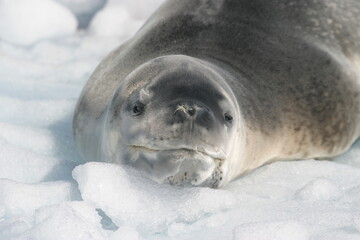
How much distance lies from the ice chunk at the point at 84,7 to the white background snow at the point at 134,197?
2.04 metres

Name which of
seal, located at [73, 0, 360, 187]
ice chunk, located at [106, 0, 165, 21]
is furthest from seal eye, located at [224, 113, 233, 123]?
ice chunk, located at [106, 0, 165, 21]

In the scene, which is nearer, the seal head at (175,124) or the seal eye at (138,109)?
the seal head at (175,124)

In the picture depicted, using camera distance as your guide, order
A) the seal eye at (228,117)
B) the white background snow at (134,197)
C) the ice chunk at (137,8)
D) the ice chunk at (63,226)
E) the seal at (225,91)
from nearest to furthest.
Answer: the ice chunk at (63,226), the white background snow at (134,197), the seal at (225,91), the seal eye at (228,117), the ice chunk at (137,8)

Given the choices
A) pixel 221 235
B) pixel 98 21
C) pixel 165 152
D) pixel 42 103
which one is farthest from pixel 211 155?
pixel 98 21

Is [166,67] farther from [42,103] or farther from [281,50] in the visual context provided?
[42,103]

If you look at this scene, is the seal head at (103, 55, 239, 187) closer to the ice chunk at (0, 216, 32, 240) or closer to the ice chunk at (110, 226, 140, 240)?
the ice chunk at (110, 226, 140, 240)

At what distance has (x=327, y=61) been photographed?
126 inches

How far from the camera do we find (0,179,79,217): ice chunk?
216cm

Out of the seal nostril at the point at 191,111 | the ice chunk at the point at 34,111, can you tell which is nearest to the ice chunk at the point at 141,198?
the seal nostril at the point at 191,111

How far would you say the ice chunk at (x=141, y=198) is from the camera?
2.09 meters

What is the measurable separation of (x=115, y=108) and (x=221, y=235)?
2.34 feet

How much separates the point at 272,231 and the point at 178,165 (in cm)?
41

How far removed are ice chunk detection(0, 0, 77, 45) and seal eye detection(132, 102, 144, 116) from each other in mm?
3274

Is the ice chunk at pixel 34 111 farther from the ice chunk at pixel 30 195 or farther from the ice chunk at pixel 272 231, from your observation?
the ice chunk at pixel 272 231
